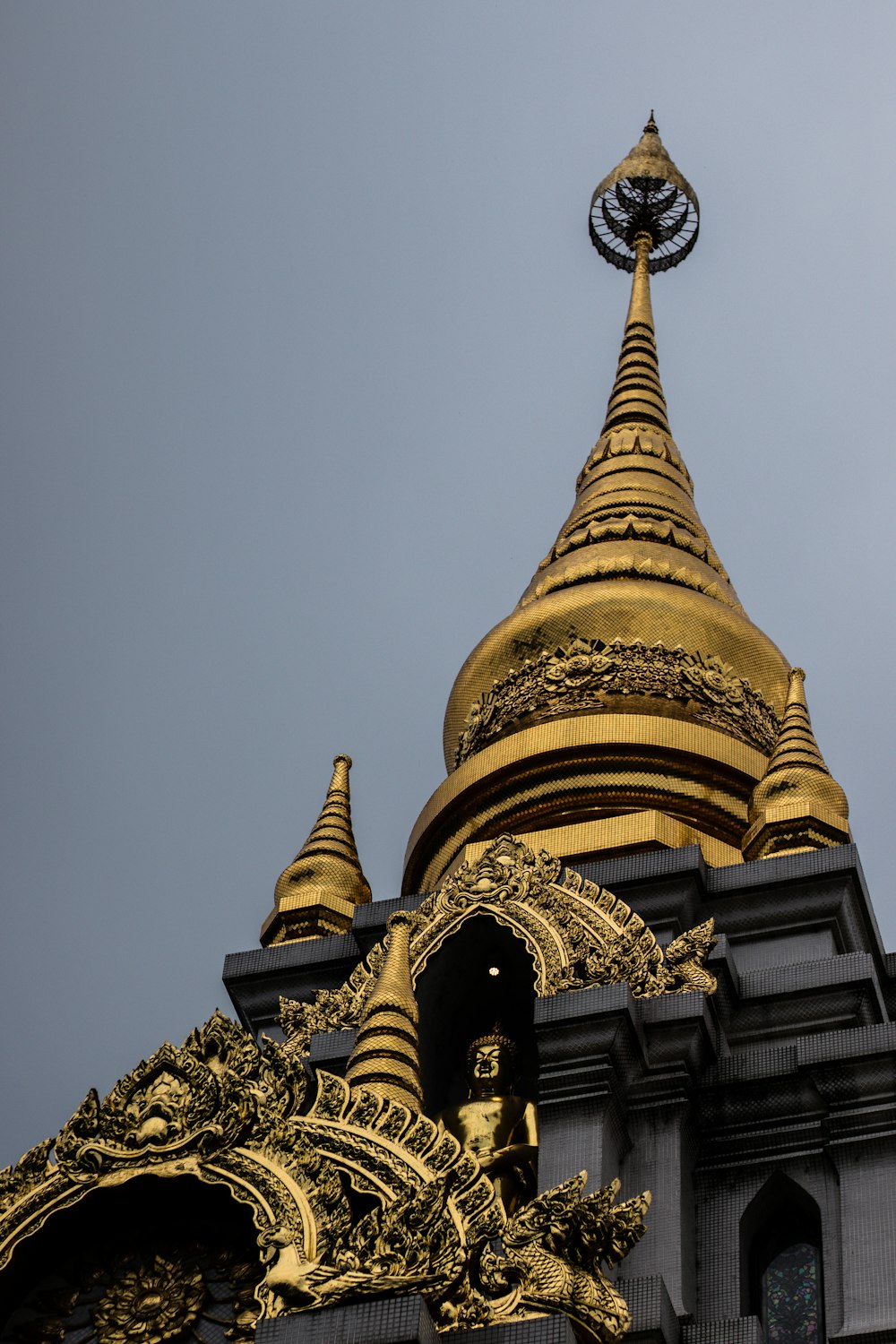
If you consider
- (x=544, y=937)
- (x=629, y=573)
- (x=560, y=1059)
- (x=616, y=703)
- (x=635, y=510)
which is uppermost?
(x=635, y=510)

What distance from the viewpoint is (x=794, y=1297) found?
19250 millimetres

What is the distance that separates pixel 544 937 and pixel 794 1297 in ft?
11.4

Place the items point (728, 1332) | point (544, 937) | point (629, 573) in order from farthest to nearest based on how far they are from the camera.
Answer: point (629, 573), point (544, 937), point (728, 1332)

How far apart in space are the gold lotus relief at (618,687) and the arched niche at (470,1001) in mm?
4963

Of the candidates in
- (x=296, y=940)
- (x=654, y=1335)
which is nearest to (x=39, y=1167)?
(x=654, y=1335)

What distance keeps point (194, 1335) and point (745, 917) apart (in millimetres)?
7977

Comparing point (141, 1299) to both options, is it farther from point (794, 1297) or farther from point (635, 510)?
point (635, 510)

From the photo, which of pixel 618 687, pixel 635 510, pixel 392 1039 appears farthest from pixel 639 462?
pixel 392 1039

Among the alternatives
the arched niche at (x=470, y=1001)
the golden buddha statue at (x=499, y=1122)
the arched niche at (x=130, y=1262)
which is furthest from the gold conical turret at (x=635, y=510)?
the arched niche at (x=130, y=1262)

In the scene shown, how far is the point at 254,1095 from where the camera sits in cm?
1655

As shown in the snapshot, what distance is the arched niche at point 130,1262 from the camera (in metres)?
16.3

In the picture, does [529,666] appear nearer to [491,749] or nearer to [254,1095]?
[491,749]

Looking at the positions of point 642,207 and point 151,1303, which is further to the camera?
point 642,207

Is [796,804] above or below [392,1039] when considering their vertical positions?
above
